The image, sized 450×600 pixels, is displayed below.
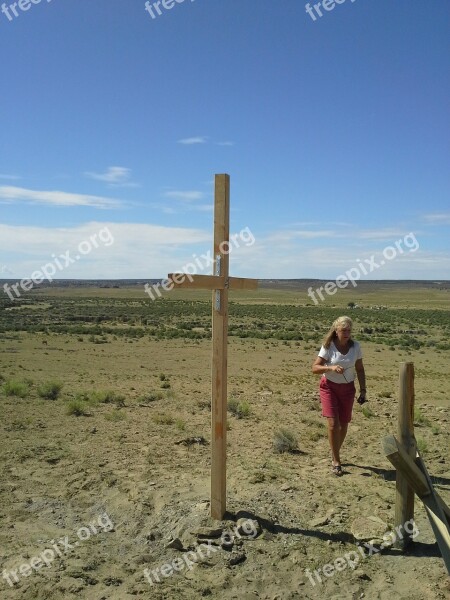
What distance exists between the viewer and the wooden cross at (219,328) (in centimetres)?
436

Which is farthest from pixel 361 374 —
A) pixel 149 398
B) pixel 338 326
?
pixel 149 398

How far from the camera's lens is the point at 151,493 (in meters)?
5.31

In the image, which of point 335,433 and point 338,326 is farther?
point 335,433

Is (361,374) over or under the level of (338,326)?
→ under

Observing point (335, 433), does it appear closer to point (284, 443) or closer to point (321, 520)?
point (321, 520)

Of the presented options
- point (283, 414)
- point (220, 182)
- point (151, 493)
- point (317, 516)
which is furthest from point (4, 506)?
point (283, 414)

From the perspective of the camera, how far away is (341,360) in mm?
5363

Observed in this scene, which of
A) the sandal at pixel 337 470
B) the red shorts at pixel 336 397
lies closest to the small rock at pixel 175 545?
the red shorts at pixel 336 397
